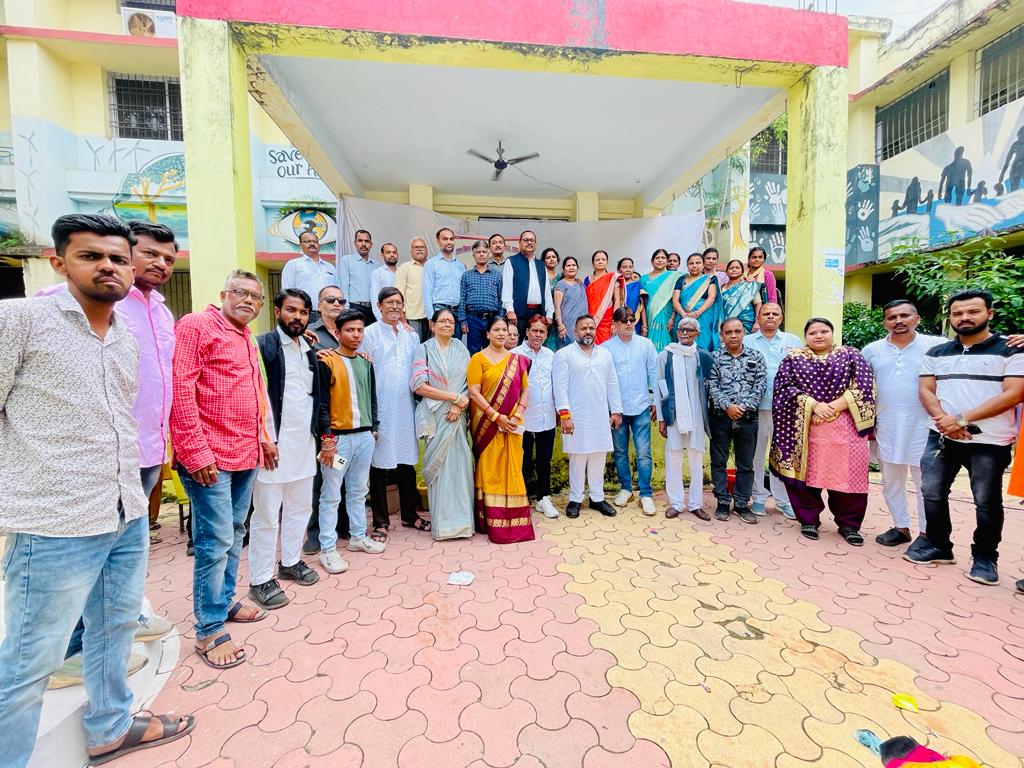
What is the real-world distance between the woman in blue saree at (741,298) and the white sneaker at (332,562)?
183 inches

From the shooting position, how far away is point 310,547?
11.4 ft

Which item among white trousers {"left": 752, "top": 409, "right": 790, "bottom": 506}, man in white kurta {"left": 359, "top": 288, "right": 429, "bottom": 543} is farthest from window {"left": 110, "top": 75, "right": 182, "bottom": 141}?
white trousers {"left": 752, "top": 409, "right": 790, "bottom": 506}

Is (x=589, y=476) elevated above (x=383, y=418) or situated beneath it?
situated beneath

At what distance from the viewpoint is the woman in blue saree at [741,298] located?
5.27 metres

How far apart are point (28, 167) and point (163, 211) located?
77.7 inches

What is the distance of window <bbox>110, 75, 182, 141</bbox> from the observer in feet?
30.0

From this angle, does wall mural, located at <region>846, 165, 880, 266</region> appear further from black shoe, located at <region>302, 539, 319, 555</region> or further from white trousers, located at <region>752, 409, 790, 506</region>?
black shoe, located at <region>302, 539, 319, 555</region>

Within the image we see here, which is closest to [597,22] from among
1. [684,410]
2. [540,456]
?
[684,410]

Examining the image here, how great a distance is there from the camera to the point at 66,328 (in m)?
1.47

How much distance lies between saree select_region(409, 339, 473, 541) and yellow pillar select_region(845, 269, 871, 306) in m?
11.0

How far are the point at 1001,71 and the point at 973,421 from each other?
9.60m

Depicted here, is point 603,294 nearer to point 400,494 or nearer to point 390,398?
point 390,398

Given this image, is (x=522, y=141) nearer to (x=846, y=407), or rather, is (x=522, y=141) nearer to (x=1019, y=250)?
(x=846, y=407)

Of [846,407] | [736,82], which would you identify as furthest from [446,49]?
[846,407]
